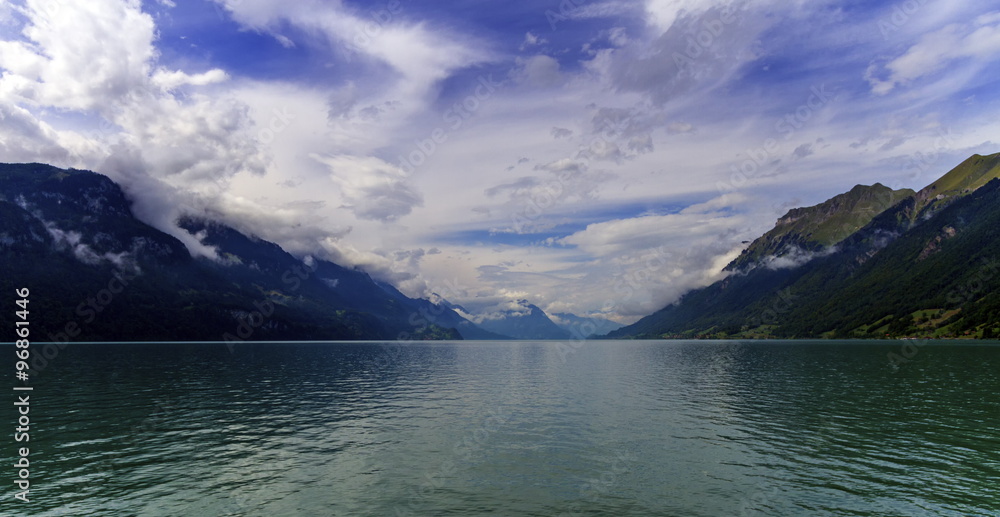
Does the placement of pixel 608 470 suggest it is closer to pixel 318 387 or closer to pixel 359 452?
pixel 359 452

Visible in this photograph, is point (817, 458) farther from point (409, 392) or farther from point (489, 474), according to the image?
point (409, 392)

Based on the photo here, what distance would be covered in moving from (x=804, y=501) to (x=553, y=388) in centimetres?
6186

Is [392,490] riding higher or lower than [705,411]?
higher

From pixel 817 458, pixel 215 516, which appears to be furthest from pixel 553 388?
pixel 215 516

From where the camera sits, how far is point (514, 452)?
4166 centimetres

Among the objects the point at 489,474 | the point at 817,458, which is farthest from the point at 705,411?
the point at 489,474

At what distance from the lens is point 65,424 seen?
51.6 meters

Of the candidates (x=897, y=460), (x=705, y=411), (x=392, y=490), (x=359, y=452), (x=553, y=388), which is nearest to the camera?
(x=392, y=490)

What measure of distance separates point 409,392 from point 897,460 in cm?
6749

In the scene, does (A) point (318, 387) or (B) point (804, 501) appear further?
(A) point (318, 387)

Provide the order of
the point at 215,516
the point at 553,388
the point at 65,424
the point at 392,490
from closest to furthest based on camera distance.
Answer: the point at 215,516 < the point at 392,490 < the point at 65,424 < the point at 553,388

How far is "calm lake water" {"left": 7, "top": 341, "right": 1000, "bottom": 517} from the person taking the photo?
2920cm

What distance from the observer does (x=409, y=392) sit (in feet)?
277

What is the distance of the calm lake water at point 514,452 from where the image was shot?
29.2 m
